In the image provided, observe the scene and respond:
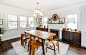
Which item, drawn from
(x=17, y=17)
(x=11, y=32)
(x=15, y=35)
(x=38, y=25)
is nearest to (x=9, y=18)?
(x=17, y=17)

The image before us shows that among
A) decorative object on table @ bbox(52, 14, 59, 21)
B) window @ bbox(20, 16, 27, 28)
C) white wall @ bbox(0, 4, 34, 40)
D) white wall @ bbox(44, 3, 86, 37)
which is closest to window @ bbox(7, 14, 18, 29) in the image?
white wall @ bbox(0, 4, 34, 40)

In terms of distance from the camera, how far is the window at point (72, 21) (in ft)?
12.9

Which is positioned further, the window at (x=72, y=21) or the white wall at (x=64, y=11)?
the window at (x=72, y=21)

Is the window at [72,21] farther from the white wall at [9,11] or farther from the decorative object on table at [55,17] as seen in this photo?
the white wall at [9,11]

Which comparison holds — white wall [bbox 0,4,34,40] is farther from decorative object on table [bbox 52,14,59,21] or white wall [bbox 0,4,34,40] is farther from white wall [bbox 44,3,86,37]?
decorative object on table [bbox 52,14,59,21]

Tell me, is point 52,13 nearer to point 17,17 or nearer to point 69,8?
point 69,8

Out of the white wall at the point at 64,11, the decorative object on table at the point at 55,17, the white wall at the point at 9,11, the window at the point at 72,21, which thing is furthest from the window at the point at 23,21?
the window at the point at 72,21

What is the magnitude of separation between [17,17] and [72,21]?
5.00m

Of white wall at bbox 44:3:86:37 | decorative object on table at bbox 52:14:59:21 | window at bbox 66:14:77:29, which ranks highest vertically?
white wall at bbox 44:3:86:37

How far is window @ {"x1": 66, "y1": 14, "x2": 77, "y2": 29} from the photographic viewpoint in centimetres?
393

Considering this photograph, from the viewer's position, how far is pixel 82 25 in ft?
10.7

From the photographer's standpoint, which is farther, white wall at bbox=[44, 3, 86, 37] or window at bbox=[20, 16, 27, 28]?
window at bbox=[20, 16, 27, 28]

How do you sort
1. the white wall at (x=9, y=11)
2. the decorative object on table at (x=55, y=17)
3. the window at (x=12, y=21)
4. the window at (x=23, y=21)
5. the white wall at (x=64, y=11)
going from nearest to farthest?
the white wall at (x=64, y=11), the white wall at (x=9, y=11), the window at (x=12, y=21), the decorative object on table at (x=55, y=17), the window at (x=23, y=21)

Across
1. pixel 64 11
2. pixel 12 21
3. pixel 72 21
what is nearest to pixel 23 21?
pixel 12 21
